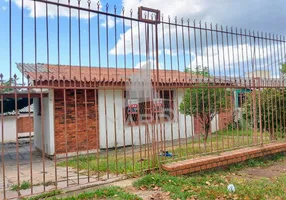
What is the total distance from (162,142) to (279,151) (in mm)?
3474

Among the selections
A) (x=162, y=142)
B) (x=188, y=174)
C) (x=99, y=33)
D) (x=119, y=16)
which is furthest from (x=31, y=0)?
(x=188, y=174)

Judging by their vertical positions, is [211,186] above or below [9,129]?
below

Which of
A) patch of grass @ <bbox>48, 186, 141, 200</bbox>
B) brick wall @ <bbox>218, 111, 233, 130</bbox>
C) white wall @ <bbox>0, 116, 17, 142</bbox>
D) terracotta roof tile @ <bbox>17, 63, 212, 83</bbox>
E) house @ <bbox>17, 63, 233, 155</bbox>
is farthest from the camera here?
white wall @ <bbox>0, 116, 17, 142</bbox>

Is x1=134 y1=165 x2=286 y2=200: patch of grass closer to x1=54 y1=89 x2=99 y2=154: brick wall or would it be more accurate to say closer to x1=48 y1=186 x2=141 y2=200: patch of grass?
x1=48 y1=186 x2=141 y2=200: patch of grass

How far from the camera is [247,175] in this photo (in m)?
5.00

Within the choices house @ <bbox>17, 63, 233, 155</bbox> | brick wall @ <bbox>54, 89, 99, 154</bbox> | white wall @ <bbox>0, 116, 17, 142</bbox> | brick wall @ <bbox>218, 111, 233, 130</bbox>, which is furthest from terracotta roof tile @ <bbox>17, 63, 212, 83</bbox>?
white wall @ <bbox>0, 116, 17, 142</bbox>

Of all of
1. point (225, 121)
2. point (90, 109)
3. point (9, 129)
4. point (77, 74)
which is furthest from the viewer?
point (9, 129)

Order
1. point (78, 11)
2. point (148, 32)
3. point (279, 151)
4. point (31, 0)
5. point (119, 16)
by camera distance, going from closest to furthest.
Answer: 1. point (31, 0)
2. point (78, 11)
3. point (119, 16)
4. point (148, 32)
5. point (279, 151)

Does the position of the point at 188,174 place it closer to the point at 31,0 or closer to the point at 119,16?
the point at 119,16

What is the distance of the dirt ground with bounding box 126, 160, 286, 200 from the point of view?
12.0 ft

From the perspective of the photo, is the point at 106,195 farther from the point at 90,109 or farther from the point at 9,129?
the point at 9,129

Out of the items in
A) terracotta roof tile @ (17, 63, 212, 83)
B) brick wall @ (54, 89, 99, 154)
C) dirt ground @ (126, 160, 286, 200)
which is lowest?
dirt ground @ (126, 160, 286, 200)

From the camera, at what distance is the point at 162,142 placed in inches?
188

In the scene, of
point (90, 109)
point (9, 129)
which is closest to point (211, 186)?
point (90, 109)
